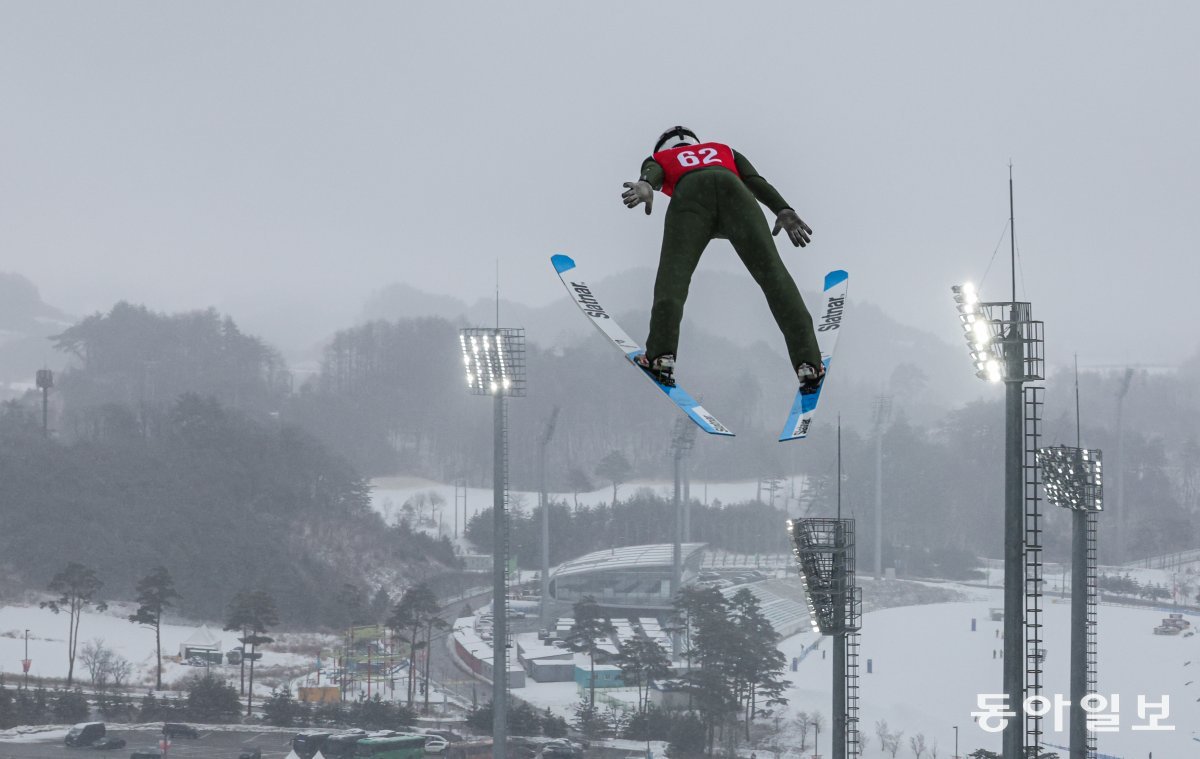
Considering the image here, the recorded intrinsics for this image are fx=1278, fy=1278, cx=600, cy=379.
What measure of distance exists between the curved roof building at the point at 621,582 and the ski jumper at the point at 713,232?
10313 cm

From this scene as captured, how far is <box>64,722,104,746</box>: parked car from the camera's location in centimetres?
6172

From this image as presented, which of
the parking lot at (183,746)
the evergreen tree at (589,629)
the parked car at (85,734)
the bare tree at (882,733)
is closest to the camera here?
the parking lot at (183,746)

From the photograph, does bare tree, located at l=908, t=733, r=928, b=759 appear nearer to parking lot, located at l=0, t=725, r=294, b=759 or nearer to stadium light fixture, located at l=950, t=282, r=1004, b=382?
parking lot, located at l=0, t=725, r=294, b=759

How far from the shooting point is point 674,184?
239 inches

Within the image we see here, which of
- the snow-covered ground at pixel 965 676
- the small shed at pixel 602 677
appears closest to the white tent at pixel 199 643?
the snow-covered ground at pixel 965 676

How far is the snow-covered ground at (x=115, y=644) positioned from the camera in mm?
79750

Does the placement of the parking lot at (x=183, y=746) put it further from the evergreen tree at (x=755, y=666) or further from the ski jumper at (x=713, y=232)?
the ski jumper at (x=713, y=232)

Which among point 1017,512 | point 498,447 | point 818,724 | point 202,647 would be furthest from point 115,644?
point 1017,512

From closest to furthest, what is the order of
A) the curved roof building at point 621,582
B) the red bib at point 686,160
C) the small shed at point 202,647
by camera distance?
the red bib at point 686,160 < the small shed at point 202,647 < the curved roof building at point 621,582

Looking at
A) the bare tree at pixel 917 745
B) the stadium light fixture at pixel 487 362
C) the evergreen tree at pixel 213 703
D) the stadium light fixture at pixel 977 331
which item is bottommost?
the bare tree at pixel 917 745

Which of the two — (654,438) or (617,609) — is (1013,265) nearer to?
(617,609)

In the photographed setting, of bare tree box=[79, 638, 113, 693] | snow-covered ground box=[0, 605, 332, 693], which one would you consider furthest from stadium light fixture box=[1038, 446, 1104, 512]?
bare tree box=[79, 638, 113, 693]

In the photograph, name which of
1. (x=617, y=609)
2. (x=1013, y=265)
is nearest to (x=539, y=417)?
(x=617, y=609)

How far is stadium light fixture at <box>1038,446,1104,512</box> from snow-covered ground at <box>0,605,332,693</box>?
163 ft
